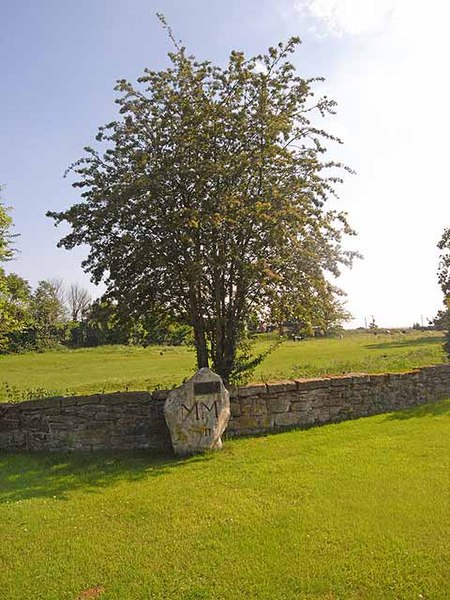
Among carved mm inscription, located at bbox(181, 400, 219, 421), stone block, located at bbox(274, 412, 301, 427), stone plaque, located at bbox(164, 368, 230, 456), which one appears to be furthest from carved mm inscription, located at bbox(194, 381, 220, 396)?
stone block, located at bbox(274, 412, 301, 427)

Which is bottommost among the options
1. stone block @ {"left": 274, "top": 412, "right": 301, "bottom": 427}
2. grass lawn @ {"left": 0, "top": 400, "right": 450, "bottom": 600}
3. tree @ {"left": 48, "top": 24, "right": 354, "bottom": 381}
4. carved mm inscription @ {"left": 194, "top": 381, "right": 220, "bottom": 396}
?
grass lawn @ {"left": 0, "top": 400, "right": 450, "bottom": 600}

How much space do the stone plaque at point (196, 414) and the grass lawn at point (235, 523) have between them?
322 mm

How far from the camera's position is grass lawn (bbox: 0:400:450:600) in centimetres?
441

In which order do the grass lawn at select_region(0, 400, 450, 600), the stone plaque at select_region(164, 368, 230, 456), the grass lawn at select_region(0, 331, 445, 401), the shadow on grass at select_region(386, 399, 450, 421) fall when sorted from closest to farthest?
1. the grass lawn at select_region(0, 400, 450, 600)
2. the stone plaque at select_region(164, 368, 230, 456)
3. the shadow on grass at select_region(386, 399, 450, 421)
4. the grass lawn at select_region(0, 331, 445, 401)

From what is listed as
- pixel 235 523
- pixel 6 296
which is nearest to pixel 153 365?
pixel 6 296

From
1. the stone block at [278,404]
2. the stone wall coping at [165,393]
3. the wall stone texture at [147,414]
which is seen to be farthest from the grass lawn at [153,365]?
the stone block at [278,404]

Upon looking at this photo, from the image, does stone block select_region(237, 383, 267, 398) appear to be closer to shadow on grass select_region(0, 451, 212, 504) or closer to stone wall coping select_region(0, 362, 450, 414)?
stone wall coping select_region(0, 362, 450, 414)

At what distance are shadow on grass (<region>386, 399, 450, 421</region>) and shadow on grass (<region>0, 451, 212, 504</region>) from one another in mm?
4796

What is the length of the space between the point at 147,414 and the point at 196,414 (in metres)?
1.17

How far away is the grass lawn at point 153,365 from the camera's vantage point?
47.0ft

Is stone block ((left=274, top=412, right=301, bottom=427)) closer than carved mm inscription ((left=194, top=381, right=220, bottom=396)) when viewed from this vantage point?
No

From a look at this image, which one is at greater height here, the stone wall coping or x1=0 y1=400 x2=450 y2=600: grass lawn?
the stone wall coping

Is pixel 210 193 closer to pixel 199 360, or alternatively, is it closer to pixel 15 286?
pixel 199 360

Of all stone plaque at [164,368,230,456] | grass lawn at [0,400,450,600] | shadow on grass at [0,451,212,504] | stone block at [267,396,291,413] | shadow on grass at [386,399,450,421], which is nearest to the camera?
grass lawn at [0,400,450,600]
